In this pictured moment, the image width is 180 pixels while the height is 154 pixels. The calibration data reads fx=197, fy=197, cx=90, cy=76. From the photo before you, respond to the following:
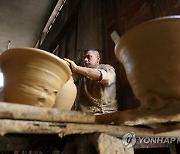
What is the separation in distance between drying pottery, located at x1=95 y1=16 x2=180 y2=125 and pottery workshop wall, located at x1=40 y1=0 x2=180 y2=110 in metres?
1.03


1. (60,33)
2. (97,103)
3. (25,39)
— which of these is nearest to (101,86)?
(97,103)

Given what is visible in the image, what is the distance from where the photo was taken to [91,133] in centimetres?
93

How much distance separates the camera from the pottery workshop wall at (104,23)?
2.06 metres

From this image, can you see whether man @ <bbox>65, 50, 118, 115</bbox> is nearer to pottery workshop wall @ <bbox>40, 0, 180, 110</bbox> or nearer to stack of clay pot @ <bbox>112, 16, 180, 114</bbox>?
pottery workshop wall @ <bbox>40, 0, 180, 110</bbox>

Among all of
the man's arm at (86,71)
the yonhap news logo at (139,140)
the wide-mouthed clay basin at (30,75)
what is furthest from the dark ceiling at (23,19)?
the yonhap news logo at (139,140)

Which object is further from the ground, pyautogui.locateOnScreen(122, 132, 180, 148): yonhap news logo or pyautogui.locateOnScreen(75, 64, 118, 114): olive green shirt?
pyautogui.locateOnScreen(75, 64, 118, 114): olive green shirt

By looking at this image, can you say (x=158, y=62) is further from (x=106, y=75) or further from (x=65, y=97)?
(x=106, y=75)

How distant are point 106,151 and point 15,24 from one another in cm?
444

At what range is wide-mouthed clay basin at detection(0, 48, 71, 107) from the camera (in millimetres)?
943

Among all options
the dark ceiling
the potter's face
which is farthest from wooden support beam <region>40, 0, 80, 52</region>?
the potter's face

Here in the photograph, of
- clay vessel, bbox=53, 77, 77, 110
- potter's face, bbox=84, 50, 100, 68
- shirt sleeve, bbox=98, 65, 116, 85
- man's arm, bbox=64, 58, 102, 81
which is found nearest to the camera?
clay vessel, bbox=53, 77, 77, 110

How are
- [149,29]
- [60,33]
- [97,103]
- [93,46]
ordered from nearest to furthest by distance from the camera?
[149,29]
[97,103]
[93,46]
[60,33]

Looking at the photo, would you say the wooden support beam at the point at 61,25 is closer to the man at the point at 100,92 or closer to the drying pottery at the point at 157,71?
the man at the point at 100,92

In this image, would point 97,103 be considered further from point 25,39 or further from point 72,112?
point 25,39
